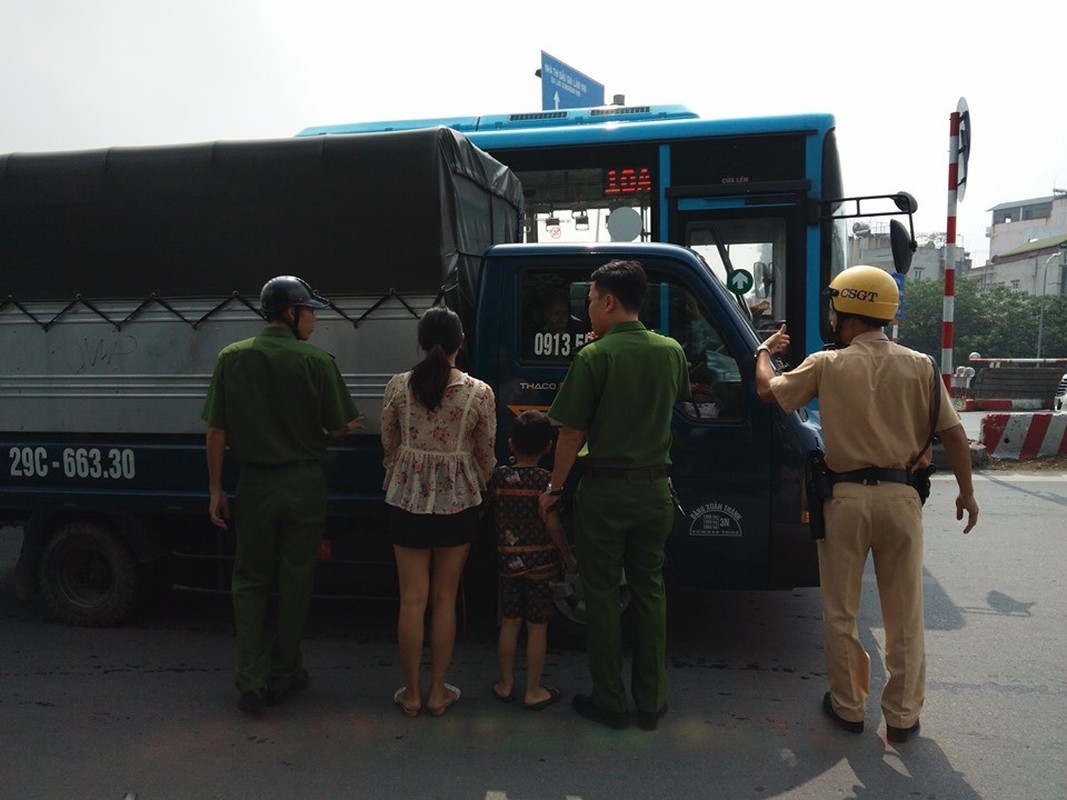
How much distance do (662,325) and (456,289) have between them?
103cm

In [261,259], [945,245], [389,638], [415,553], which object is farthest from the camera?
[945,245]

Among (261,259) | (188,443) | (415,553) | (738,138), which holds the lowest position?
(415,553)

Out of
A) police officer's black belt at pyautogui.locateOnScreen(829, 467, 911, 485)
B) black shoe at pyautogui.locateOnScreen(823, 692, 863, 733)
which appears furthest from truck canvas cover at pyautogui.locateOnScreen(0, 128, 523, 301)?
black shoe at pyautogui.locateOnScreen(823, 692, 863, 733)

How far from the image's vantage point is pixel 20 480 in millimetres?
4570

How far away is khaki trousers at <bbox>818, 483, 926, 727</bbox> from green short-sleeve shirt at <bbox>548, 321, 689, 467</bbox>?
2.60 ft

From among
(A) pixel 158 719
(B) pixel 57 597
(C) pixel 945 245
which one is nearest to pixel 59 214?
(B) pixel 57 597

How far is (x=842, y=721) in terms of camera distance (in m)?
3.48

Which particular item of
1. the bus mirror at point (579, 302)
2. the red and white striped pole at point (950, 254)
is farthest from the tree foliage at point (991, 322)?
the bus mirror at point (579, 302)

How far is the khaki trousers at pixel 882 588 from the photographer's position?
3.33 metres

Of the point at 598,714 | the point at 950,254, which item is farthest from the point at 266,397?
the point at 950,254

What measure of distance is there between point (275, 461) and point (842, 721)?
2600mm

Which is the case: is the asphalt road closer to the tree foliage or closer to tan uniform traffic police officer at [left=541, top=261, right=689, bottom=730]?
tan uniform traffic police officer at [left=541, top=261, right=689, bottom=730]

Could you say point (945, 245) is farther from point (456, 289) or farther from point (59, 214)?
point (59, 214)

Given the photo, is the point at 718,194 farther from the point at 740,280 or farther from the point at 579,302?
the point at 579,302
